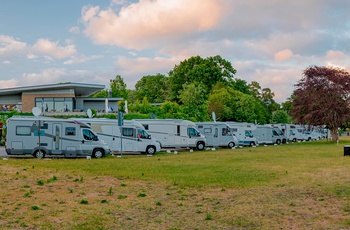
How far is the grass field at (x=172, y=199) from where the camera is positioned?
8602 mm

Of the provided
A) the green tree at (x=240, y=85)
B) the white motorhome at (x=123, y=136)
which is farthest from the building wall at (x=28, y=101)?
the green tree at (x=240, y=85)

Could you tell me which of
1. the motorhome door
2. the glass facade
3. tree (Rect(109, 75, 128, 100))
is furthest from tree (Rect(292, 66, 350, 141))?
tree (Rect(109, 75, 128, 100))

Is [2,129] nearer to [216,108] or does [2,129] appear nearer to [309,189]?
[309,189]

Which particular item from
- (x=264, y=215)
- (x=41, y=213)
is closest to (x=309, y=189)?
(x=264, y=215)

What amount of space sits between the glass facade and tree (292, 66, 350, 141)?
25.1 meters

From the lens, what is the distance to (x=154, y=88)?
94.6 meters

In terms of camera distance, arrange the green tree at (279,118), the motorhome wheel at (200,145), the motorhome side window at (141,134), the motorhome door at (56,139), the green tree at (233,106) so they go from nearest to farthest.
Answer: the motorhome door at (56,139) < the motorhome side window at (141,134) < the motorhome wheel at (200,145) < the green tree at (233,106) < the green tree at (279,118)

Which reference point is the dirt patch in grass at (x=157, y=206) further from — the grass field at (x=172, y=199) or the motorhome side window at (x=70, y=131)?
the motorhome side window at (x=70, y=131)

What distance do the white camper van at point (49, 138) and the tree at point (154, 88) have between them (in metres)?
67.3

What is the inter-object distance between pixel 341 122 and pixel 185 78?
40695 mm

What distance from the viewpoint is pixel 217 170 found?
16906mm

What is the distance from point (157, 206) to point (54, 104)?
3865 cm

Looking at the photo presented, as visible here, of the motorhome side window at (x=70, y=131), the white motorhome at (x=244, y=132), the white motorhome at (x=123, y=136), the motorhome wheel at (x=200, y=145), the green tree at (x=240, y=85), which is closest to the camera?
the motorhome side window at (x=70, y=131)

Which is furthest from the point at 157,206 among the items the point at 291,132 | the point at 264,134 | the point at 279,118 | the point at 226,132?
the point at 279,118
